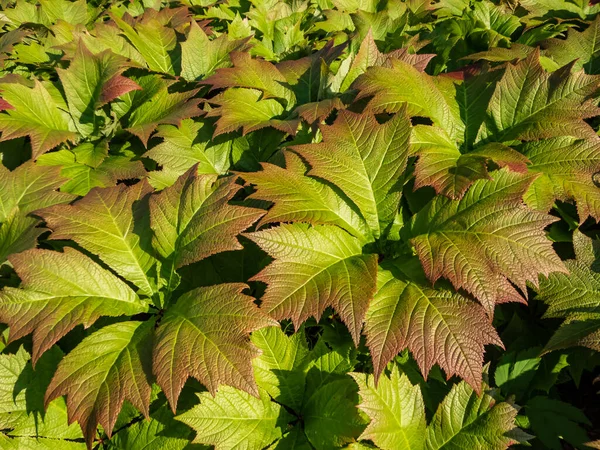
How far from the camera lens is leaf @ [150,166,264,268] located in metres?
1.46

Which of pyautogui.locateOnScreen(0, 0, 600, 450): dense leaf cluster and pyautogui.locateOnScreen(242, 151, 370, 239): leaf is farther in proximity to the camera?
pyautogui.locateOnScreen(242, 151, 370, 239): leaf

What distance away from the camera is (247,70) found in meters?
2.12

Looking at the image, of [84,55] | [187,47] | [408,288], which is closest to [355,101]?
[408,288]

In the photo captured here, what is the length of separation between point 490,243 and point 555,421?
0.70 meters

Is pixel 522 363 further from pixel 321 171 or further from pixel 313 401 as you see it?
pixel 321 171

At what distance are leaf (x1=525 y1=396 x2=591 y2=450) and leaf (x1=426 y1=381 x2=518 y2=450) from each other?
31 cm

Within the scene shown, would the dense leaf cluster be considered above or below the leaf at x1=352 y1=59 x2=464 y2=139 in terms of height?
below

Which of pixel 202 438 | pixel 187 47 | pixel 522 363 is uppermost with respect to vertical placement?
pixel 187 47

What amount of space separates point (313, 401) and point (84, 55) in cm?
174

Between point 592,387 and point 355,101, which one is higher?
point 355,101

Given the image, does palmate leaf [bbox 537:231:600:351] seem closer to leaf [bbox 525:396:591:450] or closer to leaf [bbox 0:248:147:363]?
leaf [bbox 525:396:591:450]

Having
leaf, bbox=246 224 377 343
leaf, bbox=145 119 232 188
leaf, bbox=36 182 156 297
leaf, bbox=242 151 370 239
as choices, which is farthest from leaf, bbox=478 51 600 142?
leaf, bbox=36 182 156 297

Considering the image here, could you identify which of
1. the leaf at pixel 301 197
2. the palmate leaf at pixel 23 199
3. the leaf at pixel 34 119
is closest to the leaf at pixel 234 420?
the leaf at pixel 301 197

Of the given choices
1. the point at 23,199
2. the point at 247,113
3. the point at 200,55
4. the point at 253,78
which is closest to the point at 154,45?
the point at 200,55
